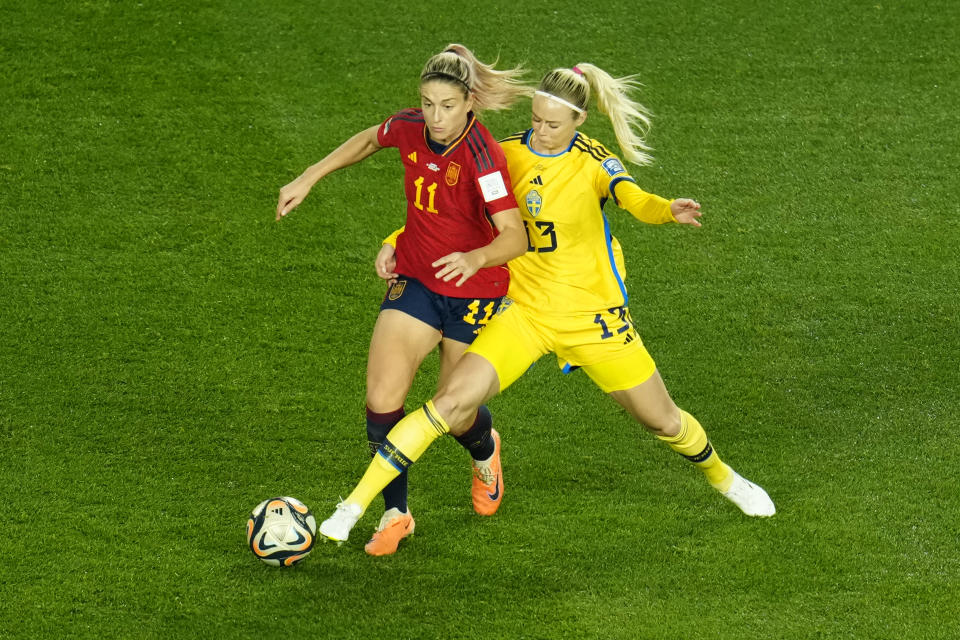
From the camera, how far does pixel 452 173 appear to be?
215 inches

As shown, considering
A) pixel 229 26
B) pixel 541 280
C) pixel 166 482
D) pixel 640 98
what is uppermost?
pixel 229 26

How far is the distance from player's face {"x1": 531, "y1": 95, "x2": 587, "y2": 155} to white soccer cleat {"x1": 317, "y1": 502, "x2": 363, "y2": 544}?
1835 millimetres

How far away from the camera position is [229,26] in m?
10.5

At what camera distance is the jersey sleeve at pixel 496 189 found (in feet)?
17.4

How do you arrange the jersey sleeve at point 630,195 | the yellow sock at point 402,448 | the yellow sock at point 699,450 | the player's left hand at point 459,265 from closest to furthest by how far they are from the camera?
the player's left hand at point 459,265, the yellow sock at point 402,448, the jersey sleeve at point 630,195, the yellow sock at point 699,450

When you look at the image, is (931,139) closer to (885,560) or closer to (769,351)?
(769,351)

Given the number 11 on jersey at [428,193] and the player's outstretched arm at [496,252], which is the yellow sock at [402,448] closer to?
the player's outstretched arm at [496,252]

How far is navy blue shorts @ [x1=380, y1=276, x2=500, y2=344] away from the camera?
5637mm

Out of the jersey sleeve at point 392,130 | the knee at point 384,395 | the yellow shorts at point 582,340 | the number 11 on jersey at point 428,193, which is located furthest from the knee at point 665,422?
the jersey sleeve at point 392,130

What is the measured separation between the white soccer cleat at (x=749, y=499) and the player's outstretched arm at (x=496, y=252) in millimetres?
1819

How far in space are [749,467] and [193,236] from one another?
4.14 meters

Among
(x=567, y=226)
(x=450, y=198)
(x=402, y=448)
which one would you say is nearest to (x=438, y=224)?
(x=450, y=198)

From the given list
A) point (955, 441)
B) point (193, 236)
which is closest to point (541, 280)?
point (955, 441)

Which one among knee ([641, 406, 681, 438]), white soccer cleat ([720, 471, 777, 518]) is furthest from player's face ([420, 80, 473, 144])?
white soccer cleat ([720, 471, 777, 518])
